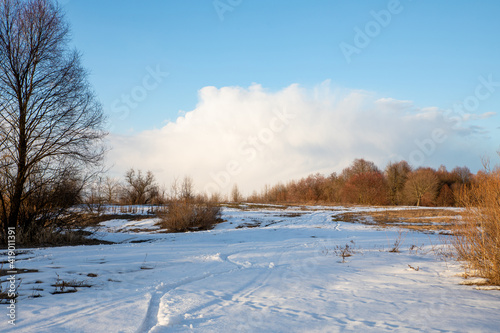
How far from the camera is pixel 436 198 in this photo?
58594 mm

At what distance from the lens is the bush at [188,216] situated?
17.6 metres

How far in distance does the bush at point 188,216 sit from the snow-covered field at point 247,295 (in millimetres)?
9136

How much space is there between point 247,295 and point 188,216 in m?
13.4

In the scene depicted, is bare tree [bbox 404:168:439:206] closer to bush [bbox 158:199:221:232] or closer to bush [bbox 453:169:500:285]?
bush [bbox 158:199:221:232]

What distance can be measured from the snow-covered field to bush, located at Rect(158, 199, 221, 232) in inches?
360

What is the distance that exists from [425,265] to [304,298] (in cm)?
411

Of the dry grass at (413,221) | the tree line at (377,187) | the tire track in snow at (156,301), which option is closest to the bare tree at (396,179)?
the tree line at (377,187)

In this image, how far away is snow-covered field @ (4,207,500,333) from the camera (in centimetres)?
362

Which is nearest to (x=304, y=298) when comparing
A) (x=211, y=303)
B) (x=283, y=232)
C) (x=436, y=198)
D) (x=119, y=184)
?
(x=211, y=303)

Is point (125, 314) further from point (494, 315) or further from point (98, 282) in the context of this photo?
point (494, 315)

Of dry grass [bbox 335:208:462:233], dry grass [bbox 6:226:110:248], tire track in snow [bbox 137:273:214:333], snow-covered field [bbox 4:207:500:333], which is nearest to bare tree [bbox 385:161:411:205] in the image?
dry grass [bbox 335:208:462:233]

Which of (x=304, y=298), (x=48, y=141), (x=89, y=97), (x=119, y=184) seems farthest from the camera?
(x=119, y=184)

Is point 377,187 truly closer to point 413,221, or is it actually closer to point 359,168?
point 359,168

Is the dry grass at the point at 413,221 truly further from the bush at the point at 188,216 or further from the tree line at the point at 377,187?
the tree line at the point at 377,187
